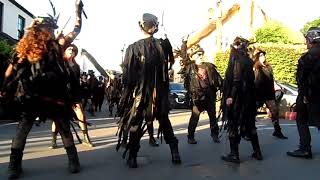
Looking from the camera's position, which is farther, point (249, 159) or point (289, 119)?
point (289, 119)

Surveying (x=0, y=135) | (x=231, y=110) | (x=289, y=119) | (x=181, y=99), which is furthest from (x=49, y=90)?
(x=181, y=99)

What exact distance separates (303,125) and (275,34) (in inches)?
915

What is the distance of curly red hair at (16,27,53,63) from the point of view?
6367 millimetres

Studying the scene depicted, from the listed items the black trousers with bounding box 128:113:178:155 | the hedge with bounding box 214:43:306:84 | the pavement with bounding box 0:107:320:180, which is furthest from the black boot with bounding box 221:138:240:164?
the hedge with bounding box 214:43:306:84

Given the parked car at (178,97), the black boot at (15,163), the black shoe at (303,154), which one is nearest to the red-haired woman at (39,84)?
the black boot at (15,163)

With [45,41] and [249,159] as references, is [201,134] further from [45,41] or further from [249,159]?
[45,41]

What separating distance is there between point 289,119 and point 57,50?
11135 millimetres

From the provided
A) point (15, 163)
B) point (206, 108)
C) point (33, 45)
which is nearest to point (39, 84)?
point (33, 45)

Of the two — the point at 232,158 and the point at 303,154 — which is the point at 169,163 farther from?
the point at 303,154

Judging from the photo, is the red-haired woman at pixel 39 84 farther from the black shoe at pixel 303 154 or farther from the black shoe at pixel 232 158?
the black shoe at pixel 303 154

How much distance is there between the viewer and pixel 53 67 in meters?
6.49

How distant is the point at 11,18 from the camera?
31.3 m

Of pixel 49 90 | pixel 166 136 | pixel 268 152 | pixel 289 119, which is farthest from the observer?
pixel 289 119

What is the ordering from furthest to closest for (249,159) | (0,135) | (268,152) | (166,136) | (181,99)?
(181,99) < (0,135) < (268,152) < (249,159) < (166,136)
